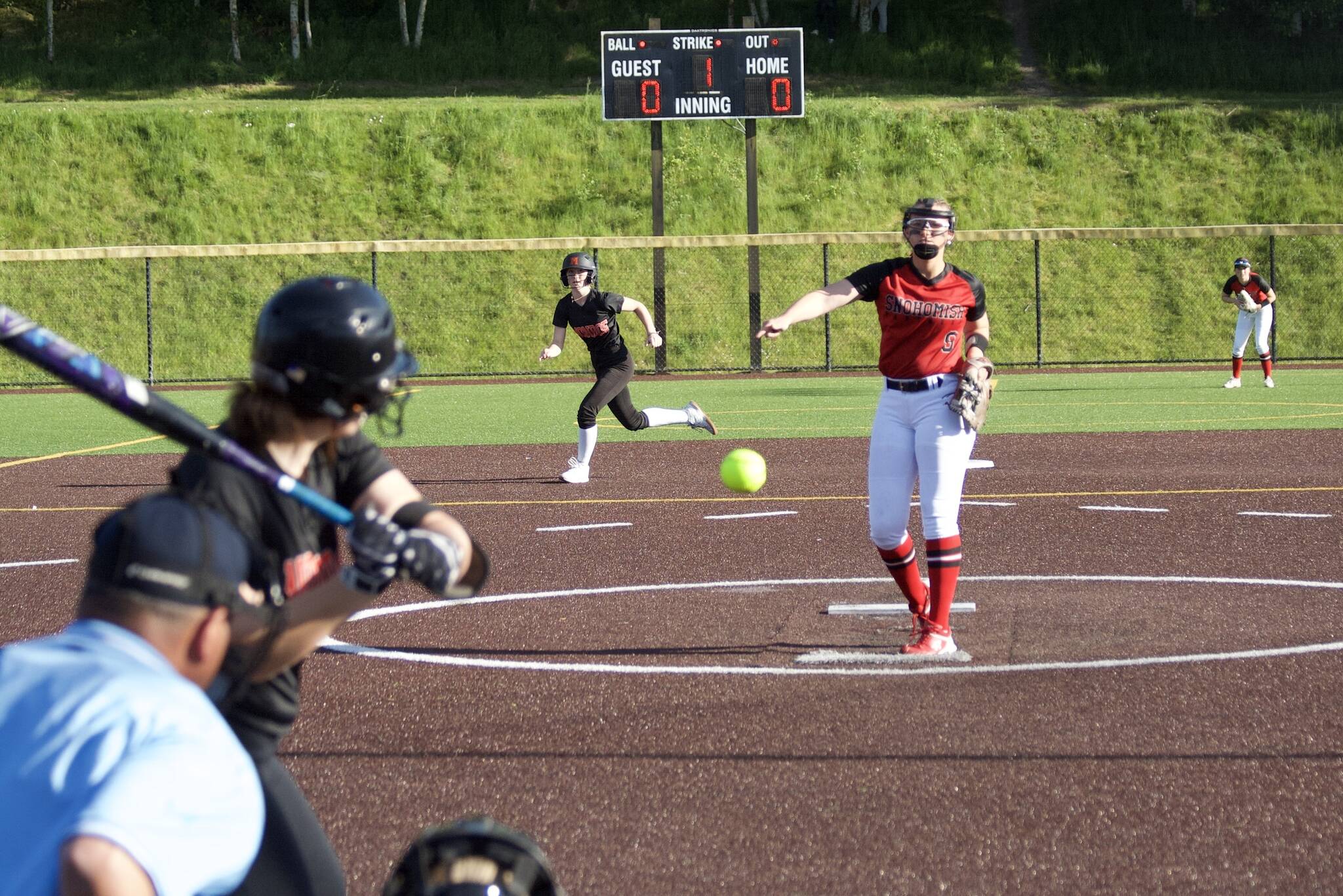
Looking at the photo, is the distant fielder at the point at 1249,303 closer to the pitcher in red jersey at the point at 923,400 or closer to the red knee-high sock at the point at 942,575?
the pitcher in red jersey at the point at 923,400

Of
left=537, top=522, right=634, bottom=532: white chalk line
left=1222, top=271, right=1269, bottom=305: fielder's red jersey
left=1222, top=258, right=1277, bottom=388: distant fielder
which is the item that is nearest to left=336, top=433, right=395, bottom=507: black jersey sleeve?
left=537, top=522, right=634, bottom=532: white chalk line

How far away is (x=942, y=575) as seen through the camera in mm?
7848

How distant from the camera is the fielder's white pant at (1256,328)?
24625 mm

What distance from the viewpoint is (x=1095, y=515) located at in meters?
12.5

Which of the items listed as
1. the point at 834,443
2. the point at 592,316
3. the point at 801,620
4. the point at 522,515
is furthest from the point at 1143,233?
the point at 801,620

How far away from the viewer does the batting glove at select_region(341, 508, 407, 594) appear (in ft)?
9.56

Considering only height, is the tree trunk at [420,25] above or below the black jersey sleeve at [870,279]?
above

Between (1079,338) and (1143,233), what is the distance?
388 centimetres

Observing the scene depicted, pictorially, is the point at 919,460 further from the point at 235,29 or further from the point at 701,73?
the point at 235,29

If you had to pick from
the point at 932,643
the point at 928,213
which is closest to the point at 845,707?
the point at 932,643

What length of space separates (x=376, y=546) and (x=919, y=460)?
209 inches

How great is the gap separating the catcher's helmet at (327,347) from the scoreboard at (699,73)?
2781cm

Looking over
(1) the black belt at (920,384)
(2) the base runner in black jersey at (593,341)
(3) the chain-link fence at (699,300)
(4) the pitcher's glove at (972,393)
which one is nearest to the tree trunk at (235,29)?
(3) the chain-link fence at (699,300)

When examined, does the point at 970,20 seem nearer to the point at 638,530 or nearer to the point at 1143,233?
Result: the point at 1143,233
